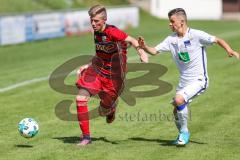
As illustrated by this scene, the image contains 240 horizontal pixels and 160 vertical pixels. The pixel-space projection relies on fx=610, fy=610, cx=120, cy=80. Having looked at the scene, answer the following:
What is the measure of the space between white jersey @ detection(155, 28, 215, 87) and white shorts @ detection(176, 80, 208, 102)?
6 centimetres

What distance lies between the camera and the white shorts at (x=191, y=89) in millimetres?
10227

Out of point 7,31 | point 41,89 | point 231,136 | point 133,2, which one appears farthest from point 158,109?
point 133,2

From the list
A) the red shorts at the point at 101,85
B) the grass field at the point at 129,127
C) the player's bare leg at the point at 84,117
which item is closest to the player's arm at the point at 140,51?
the red shorts at the point at 101,85

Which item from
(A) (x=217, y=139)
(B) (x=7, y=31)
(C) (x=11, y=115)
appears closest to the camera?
(A) (x=217, y=139)

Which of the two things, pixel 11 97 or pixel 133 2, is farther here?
pixel 133 2

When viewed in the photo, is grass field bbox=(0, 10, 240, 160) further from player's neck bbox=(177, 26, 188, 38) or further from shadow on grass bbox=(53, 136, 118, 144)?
player's neck bbox=(177, 26, 188, 38)

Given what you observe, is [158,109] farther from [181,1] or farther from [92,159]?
[181,1]

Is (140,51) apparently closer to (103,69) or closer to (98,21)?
(98,21)

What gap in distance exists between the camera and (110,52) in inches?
426

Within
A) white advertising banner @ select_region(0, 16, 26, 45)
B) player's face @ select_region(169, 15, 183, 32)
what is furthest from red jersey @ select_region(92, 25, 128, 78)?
white advertising banner @ select_region(0, 16, 26, 45)

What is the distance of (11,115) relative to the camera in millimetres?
13578

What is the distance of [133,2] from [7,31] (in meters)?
35.2

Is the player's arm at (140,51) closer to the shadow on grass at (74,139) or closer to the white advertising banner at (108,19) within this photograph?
the shadow on grass at (74,139)

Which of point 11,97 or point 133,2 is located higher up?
point 11,97
